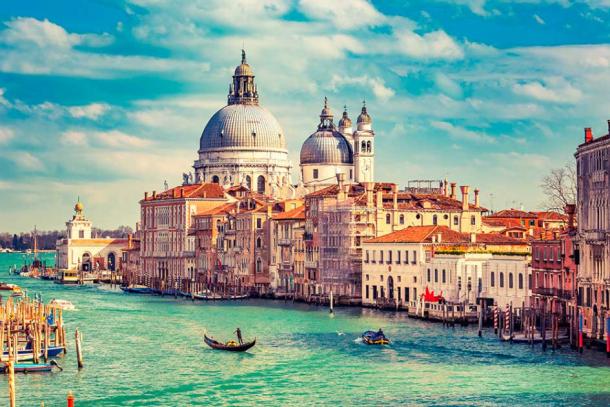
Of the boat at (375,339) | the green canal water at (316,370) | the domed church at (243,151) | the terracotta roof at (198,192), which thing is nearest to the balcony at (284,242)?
the terracotta roof at (198,192)

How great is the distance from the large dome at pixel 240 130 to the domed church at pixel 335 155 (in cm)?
323

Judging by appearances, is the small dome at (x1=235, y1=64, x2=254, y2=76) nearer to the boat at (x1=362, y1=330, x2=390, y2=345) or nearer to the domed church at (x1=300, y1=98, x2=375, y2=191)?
the domed church at (x1=300, y1=98, x2=375, y2=191)

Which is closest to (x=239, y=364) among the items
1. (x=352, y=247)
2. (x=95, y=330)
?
(x=95, y=330)

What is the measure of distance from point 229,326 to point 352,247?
13.4 m

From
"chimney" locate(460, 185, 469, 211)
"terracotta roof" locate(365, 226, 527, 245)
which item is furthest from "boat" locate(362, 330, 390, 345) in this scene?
"chimney" locate(460, 185, 469, 211)

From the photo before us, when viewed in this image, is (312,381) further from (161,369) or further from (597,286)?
(597,286)

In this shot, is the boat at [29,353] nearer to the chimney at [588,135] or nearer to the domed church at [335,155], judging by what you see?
the chimney at [588,135]

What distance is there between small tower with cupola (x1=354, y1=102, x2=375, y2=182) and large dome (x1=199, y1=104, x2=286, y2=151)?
7.15 metres

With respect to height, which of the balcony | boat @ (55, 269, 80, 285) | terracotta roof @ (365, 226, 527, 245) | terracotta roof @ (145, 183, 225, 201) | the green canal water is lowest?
the green canal water

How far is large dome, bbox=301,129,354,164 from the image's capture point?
9712 cm

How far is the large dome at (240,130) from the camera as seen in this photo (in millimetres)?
100250

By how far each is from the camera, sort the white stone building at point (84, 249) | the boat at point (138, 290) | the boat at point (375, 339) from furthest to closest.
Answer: the white stone building at point (84, 249) < the boat at point (138, 290) < the boat at point (375, 339)

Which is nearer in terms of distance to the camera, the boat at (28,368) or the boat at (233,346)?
the boat at (28,368)

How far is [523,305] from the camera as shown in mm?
44469
